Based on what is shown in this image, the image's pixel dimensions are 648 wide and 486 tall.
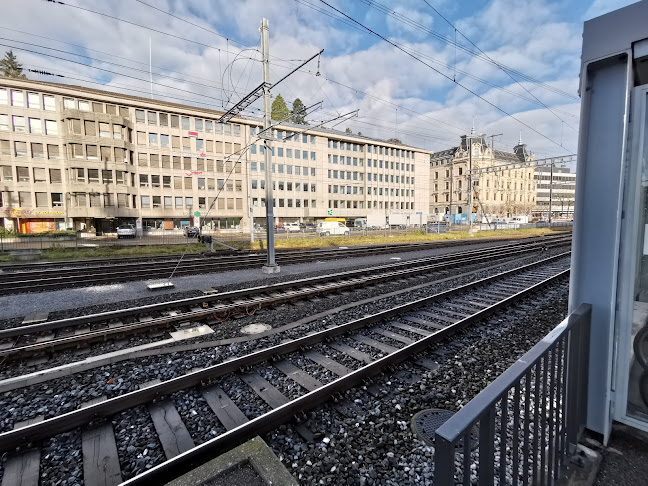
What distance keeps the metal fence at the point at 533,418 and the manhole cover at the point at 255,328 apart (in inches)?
174

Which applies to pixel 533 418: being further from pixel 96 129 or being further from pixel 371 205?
pixel 371 205

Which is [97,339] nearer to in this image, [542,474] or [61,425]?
[61,425]

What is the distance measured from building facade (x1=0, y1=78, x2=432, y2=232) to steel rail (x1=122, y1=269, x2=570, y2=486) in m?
30.5

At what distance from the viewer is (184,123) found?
52000 mm

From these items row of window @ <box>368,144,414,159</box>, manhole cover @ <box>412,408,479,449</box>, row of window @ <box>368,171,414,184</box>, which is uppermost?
row of window @ <box>368,144,414,159</box>

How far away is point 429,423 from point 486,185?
10731 centimetres

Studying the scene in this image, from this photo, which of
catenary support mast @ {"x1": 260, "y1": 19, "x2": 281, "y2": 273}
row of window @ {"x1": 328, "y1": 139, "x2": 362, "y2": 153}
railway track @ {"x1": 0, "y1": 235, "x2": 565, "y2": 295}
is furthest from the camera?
row of window @ {"x1": 328, "y1": 139, "x2": 362, "y2": 153}

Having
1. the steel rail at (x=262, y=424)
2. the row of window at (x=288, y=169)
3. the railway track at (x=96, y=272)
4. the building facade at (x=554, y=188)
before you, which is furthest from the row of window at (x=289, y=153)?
the building facade at (x=554, y=188)

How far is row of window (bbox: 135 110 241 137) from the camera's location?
161 feet

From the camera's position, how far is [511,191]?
101 m

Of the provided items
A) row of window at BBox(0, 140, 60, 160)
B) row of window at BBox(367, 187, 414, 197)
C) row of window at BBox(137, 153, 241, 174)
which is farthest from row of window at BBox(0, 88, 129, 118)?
row of window at BBox(367, 187, 414, 197)

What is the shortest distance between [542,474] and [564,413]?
577 mm

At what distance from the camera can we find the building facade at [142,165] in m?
41.8

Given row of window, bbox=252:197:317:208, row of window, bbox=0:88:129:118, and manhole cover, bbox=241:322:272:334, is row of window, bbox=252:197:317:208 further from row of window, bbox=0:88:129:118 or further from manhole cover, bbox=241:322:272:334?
manhole cover, bbox=241:322:272:334
